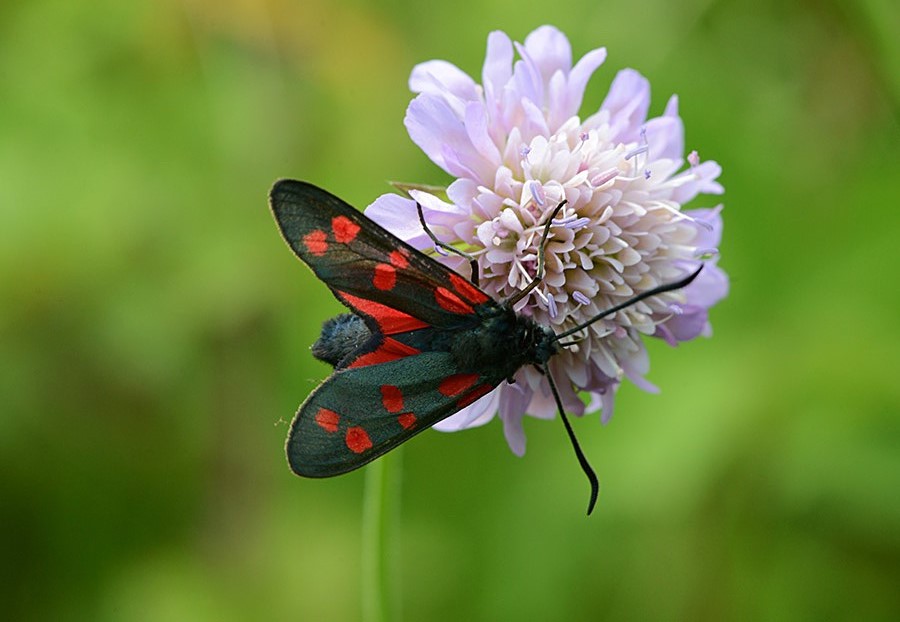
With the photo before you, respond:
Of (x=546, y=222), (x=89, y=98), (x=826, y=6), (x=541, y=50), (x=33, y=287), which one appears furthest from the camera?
(x=826, y=6)

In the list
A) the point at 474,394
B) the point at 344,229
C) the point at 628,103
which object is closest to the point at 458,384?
the point at 474,394

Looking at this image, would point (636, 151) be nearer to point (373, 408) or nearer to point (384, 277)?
point (384, 277)

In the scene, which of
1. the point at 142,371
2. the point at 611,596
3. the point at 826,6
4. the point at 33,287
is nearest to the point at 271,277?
the point at 142,371

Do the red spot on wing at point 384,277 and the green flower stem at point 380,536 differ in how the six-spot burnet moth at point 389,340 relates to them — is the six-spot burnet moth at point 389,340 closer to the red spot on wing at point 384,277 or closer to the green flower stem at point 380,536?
the red spot on wing at point 384,277

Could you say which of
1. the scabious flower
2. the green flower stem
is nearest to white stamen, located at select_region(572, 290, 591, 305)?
the scabious flower

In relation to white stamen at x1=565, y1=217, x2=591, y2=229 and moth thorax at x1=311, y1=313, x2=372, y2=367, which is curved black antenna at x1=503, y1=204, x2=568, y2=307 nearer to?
white stamen at x1=565, y1=217, x2=591, y2=229

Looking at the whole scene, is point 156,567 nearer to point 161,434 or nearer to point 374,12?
point 161,434
